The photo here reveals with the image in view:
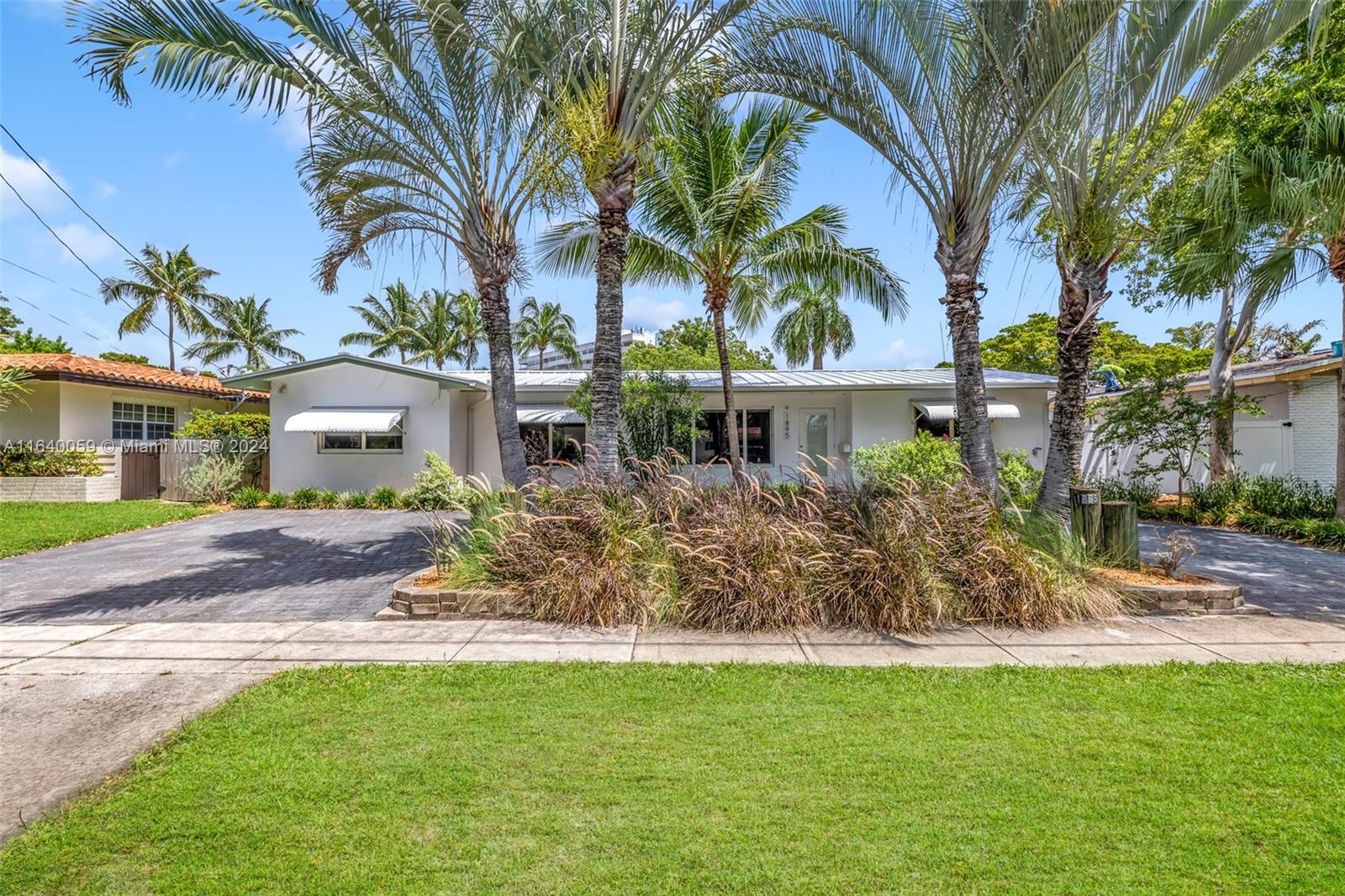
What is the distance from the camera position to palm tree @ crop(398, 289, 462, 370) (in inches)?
1387

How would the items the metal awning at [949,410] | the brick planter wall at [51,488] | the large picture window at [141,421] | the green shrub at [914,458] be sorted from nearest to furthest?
the green shrub at [914,458], the metal awning at [949,410], the brick planter wall at [51,488], the large picture window at [141,421]

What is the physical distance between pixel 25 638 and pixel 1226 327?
21.8 m

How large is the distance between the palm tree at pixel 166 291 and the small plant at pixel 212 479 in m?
17.9

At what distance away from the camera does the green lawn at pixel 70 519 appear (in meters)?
11.1

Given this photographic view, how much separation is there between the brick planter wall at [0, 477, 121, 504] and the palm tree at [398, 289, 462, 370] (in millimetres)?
19921

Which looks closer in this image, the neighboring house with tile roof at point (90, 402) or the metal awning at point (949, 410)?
the metal awning at point (949, 410)

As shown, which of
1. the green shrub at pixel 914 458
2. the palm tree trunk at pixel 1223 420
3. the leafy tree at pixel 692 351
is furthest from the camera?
the leafy tree at pixel 692 351

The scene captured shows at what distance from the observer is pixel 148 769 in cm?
346

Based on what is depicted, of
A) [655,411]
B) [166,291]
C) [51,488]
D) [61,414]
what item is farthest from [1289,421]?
[166,291]

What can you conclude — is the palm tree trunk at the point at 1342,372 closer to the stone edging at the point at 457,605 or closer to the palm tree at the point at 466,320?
the stone edging at the point at 457,605

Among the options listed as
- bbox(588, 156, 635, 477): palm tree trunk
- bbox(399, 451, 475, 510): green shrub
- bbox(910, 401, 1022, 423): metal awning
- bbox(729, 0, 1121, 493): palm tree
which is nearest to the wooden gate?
bbox(399, 451, 475, 510): green shrub

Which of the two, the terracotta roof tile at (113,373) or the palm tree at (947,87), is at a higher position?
the palm tree at (947,87)

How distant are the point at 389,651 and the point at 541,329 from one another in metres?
36.2

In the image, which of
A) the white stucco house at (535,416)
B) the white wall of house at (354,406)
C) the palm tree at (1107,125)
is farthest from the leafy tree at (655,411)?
the palm tree at (1107,125)
